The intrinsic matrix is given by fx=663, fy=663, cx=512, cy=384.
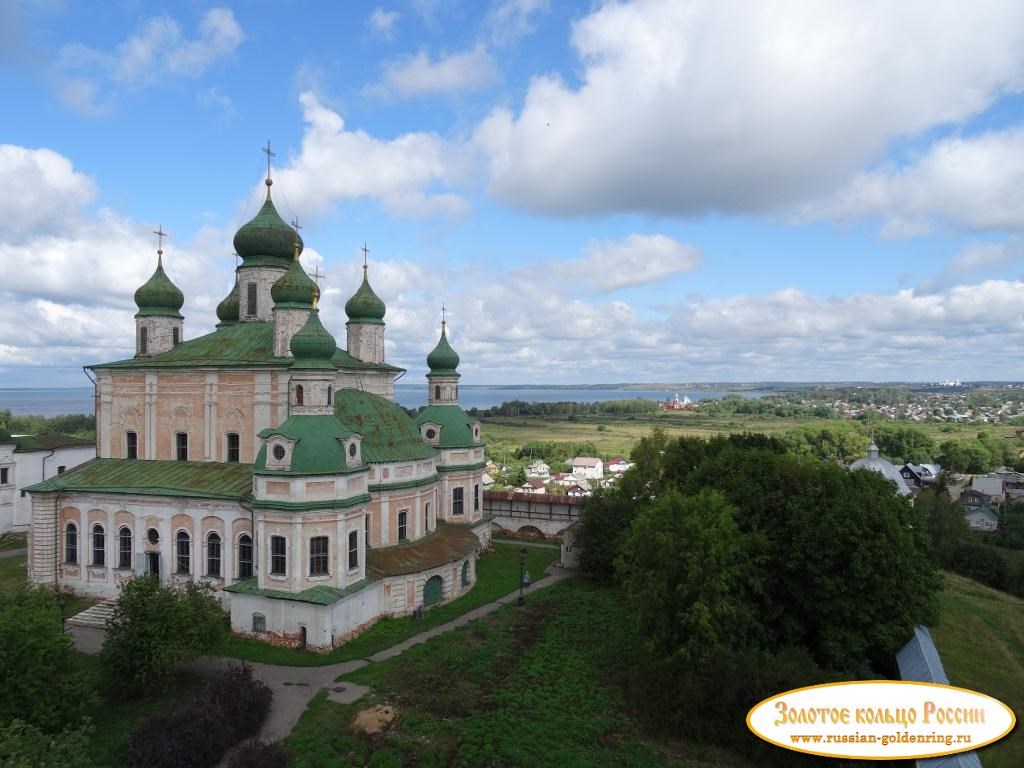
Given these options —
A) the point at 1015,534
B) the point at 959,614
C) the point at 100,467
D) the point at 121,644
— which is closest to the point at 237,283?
the point at 100,467

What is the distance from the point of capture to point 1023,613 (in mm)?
33531

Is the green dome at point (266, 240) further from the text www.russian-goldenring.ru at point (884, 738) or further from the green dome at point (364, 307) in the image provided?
the text www.russian-goldenring.ru at point (884, 738)

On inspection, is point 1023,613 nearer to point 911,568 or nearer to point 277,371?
point 911,568

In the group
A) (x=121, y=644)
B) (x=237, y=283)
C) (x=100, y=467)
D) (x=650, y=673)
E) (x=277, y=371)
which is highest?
(x=237, y=283)

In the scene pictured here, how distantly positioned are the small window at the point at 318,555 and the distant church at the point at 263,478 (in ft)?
0.12

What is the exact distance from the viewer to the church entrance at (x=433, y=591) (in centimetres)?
2834

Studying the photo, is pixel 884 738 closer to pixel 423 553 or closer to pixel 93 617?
pixel 423 553

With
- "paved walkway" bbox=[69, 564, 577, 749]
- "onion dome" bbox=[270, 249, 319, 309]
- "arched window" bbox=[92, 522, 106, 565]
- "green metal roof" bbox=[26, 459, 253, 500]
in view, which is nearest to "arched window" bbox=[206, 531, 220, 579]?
"green metal roof" bbox=[26, 459, 253, 500]

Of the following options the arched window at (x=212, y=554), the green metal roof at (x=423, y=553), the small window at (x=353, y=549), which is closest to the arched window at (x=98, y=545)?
the arched window at (x=212, y=554)

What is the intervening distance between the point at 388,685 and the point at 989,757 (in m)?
16.2

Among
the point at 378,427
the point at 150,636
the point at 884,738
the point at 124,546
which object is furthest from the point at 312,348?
the point at 884,738

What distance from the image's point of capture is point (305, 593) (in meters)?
23.7

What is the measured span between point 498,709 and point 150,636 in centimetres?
1028

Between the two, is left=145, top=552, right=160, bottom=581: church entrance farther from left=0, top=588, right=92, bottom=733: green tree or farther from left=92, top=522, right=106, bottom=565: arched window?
left=0, top=588, right=92, bottom=733: green tree
